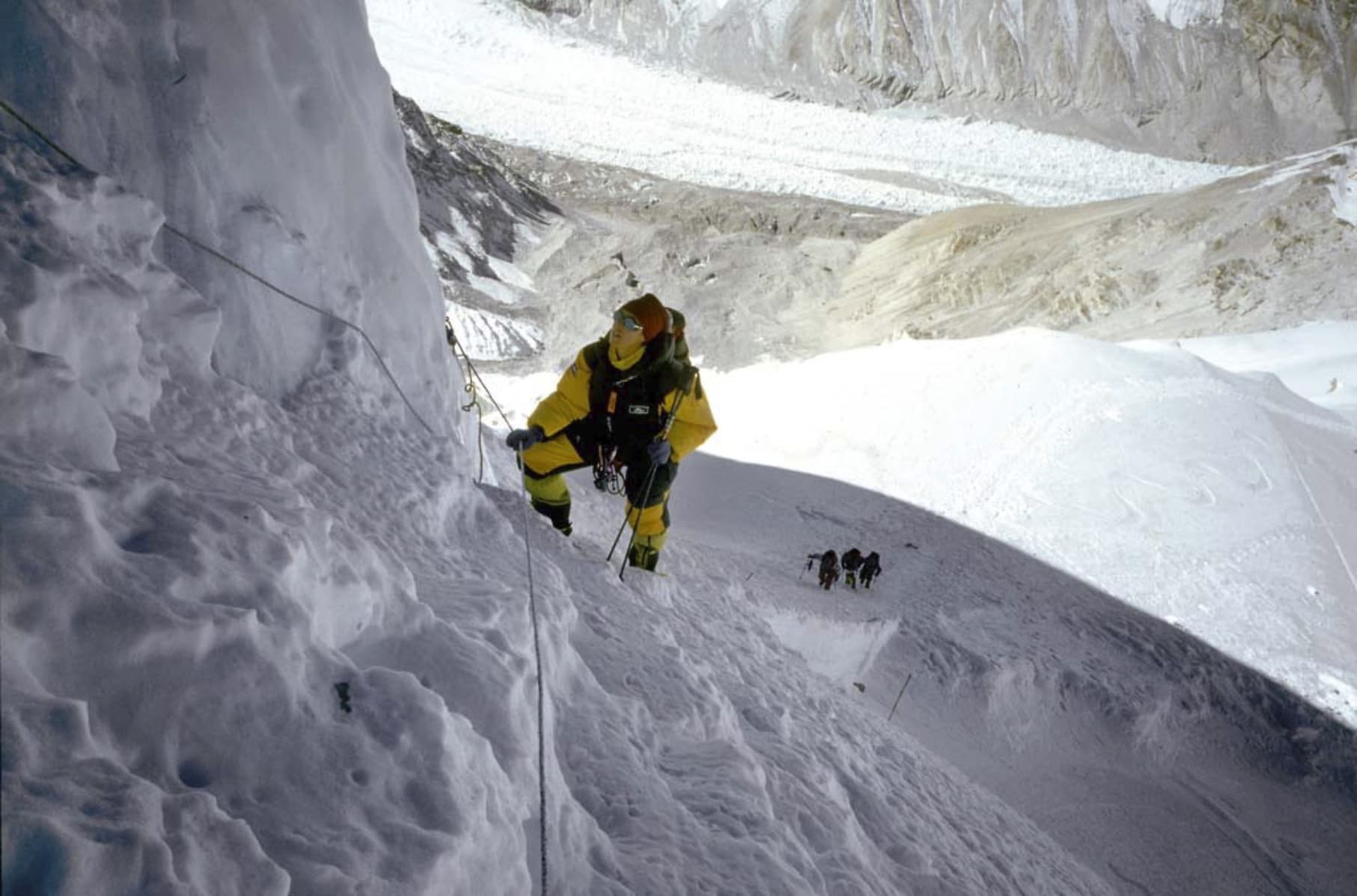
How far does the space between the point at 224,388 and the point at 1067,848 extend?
19.5 ft

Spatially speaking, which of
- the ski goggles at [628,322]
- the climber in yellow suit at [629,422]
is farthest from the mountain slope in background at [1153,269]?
the ski goggles at [628,322]

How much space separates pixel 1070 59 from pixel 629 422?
41.1m

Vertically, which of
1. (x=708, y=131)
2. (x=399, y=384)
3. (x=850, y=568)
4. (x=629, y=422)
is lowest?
(x=399, y=384)

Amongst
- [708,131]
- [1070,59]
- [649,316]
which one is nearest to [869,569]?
[649,316]

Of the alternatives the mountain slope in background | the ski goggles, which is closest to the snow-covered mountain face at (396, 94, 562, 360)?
the mountain slope in background

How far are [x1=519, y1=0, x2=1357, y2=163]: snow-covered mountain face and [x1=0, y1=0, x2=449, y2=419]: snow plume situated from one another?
3678cm

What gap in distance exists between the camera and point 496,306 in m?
21.2

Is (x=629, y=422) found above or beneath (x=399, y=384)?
above

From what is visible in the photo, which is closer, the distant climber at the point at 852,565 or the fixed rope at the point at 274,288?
the fixed rope at the point at 274,288

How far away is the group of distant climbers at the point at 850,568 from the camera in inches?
327

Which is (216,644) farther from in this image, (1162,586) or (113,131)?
(1162,586)

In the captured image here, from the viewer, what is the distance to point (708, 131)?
113 ft

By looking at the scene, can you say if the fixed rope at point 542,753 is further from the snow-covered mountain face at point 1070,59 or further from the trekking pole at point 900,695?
the snow-covered mountain face at point 1070,59

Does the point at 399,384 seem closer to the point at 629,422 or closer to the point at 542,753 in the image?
the point at 629,422
